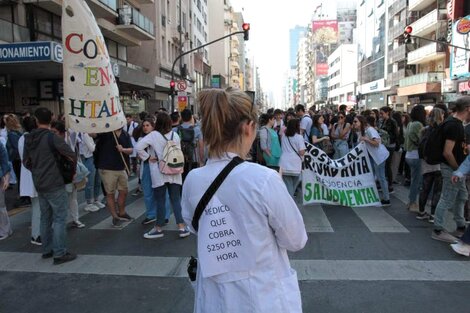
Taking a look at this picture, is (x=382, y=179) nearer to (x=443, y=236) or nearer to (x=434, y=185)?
(x=434, y=185)

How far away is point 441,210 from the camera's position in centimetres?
616

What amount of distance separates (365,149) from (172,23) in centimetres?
3756

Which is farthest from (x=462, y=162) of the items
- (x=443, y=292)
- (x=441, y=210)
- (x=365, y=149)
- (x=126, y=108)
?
(x=126, y=108)

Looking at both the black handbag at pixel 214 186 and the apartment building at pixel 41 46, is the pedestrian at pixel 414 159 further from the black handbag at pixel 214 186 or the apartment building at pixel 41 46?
the apartment building at pixel 41 46

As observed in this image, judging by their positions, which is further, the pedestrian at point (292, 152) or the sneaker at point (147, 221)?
the pedestrian at point (292, 152)

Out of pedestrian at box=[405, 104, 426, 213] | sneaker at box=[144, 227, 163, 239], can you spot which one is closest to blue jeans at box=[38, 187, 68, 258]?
sneaker at box=[144, 227, 163, 239]

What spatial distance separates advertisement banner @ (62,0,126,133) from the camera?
19.4 ft

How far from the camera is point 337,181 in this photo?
8633 millimetres

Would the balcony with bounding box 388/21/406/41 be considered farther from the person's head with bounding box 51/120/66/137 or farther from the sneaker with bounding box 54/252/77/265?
the sneaker with bounding box 54/252/77/265

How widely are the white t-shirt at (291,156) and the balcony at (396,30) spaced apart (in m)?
50.8

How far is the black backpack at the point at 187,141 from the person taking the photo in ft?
29.3

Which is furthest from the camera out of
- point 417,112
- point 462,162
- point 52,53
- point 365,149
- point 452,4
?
point 452,4

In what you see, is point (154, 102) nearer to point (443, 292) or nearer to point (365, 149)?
point (365, 149)

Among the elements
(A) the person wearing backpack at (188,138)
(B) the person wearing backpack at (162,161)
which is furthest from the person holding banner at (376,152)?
(B) the person wearing backpack at (162,161)
